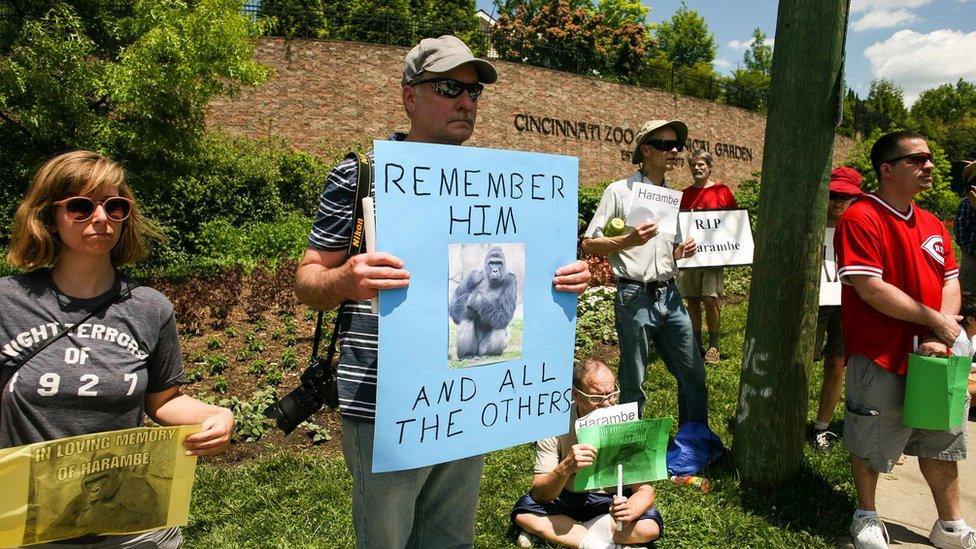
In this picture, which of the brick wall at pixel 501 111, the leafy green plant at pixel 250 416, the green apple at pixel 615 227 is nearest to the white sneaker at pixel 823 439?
the green apple at pixel 615 227

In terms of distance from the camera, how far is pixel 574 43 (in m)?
30.6

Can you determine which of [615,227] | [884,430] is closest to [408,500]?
[615,227]

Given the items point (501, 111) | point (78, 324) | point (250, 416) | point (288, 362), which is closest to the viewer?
point (78, 324)

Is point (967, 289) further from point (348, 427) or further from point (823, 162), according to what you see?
point (348, 427)

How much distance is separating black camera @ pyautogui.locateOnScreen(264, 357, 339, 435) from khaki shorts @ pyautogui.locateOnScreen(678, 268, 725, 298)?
15.6 ft

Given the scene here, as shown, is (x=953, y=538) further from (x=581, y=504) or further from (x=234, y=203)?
(x=234, y=203)

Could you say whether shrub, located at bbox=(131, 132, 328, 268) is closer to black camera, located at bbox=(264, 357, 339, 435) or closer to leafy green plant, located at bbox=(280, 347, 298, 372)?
leafy green plant, located at bbox=(280, 347, 298, 372)

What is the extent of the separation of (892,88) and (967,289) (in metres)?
53.7

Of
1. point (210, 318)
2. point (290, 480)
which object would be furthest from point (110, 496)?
point (210, 318)

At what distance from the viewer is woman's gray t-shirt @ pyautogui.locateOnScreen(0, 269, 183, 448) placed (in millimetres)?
1881

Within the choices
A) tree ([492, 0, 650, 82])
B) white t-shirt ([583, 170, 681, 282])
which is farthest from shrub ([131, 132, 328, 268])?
tree ([492, 0, 650, 82])

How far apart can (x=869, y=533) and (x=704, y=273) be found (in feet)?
10.9

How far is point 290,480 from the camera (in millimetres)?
3984

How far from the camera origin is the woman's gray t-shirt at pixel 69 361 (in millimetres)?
1881
